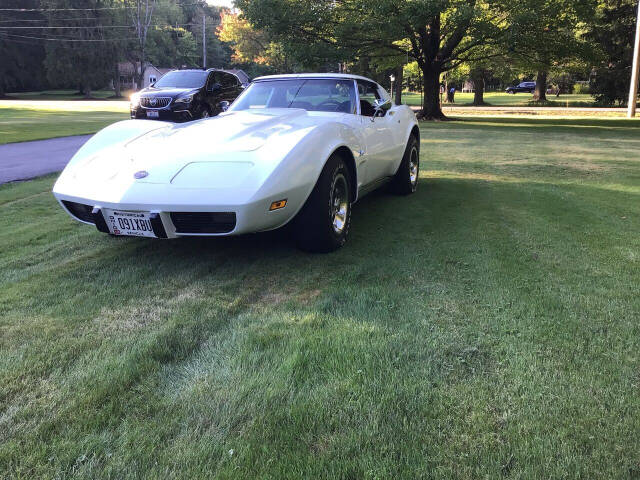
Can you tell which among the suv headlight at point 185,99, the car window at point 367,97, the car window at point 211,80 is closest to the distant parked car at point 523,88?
the car window at point 211,80

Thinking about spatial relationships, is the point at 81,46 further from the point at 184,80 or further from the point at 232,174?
the point at 232,174

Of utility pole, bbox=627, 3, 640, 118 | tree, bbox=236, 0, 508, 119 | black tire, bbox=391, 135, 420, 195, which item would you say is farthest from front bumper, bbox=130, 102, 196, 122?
utility pole, bbox=627, 3, 640, 118

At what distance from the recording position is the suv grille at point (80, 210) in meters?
3.81

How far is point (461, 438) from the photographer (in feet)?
6.40

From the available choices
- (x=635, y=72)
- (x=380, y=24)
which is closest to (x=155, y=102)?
(x=380, y=24)

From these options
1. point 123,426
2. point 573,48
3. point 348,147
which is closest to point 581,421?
point 123,426

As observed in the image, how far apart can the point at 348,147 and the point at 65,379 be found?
287cm

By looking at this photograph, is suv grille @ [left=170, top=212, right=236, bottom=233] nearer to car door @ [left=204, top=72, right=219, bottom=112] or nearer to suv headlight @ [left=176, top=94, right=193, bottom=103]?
suv headlight @ [left=176, top=94, right=193, bottom=103]

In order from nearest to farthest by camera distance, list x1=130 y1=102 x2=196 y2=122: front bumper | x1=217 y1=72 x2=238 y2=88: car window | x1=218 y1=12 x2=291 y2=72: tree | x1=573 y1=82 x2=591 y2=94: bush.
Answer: x1=130 y1=102 x2=196 y2=122: front bumper
x1=217 y1=72 x2=238 y2=88: car window
x1=218 y1=12 x2=291 y2=72: tree
x1=573 y1=82 x2=591 y2=94: bush

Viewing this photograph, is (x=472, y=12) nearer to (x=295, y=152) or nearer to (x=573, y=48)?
(x=573, y=48)

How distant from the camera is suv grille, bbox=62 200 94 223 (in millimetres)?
3807

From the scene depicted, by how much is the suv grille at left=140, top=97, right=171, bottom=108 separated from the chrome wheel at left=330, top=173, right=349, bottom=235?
10874 mm

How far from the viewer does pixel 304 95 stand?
529 cm

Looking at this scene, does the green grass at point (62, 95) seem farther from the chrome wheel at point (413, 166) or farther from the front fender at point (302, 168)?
the front fender at point (302, 168)
